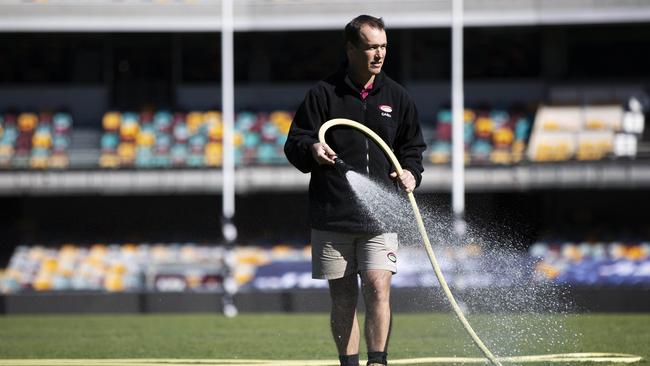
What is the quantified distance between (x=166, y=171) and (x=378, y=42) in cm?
1678

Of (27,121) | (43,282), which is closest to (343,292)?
(43,282)

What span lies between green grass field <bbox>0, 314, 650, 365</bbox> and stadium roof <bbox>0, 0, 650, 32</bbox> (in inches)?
287

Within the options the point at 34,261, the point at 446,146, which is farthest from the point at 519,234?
the point at 34,261

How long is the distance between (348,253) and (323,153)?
65 centimetres

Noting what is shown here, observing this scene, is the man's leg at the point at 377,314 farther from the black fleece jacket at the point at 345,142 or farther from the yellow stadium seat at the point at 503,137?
the yellow stadium seat at the point at 503,137

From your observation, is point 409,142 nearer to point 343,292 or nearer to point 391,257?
point 391,257

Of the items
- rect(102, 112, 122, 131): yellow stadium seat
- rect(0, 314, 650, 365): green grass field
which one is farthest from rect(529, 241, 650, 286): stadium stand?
rect(102, 112, 122, 131): yellow stadium seat

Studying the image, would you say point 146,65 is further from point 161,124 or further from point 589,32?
point 589,32

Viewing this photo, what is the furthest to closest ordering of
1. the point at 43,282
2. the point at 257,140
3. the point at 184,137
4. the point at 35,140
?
the point at 184,137 → the point at 35,140 → the point at 257,140 → the point at 43,282

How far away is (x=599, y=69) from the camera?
26.5 metres

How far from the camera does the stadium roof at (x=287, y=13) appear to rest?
23.2 m

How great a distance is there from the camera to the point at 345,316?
7.36m

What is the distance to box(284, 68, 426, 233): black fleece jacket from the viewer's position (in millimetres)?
7273

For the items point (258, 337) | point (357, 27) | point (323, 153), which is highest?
point (357, 27)
